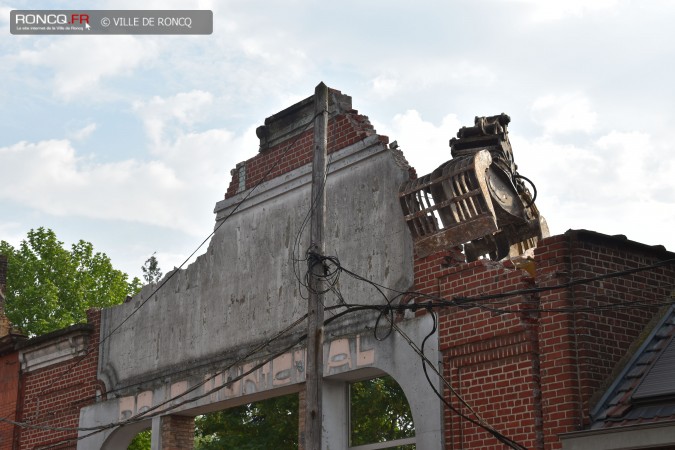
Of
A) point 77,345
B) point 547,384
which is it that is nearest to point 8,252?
point 77,345

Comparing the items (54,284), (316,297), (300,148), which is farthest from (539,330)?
(54,284)

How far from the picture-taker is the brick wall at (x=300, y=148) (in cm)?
1501

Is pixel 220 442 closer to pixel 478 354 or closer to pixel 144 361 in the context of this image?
pixel 144 361

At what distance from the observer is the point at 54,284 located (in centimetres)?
3709

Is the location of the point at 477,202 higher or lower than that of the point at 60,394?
higher

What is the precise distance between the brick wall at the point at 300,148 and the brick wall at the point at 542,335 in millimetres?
2732

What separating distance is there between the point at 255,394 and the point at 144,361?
3.08 m

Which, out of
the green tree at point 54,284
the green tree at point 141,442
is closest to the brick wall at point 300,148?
the green tree at point 141,442

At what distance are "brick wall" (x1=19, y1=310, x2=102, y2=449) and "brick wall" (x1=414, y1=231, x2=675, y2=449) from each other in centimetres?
831

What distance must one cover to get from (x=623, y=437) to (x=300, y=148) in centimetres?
730

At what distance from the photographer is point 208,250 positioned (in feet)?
56.8

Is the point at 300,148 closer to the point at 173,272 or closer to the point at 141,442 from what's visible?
the point at 173,272

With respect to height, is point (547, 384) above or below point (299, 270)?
below

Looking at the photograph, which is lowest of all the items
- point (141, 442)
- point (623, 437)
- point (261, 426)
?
point (623, 437)
